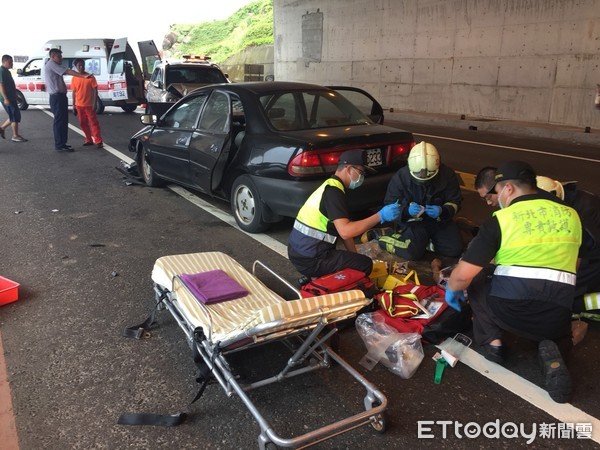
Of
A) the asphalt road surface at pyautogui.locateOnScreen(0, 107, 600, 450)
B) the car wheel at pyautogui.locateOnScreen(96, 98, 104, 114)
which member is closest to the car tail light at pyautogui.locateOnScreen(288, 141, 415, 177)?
the asphalt road surface at pyautogui.locateOnScreen(0, 107, 600, 450)

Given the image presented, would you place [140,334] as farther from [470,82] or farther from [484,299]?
[470,82]

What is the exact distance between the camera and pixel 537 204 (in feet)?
8.64

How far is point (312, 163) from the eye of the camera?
458cm

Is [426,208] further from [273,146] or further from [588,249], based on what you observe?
[273,146]

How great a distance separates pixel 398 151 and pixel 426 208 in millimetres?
962

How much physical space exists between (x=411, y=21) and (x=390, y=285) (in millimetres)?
15196

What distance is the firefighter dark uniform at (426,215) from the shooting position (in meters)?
4.52

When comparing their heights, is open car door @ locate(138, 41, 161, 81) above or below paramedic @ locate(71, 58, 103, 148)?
above

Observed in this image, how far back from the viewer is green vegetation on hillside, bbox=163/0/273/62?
3881cm

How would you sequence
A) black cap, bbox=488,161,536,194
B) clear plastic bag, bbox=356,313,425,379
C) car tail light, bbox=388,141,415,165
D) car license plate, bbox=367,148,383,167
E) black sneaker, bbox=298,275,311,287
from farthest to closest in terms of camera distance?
car tail light, bbox=388,141,415,165 < car license plate, bbox=367,148,383,167 < black sneaker, bbox=298,275,311,287 < clear plastic bag, bbox=356,313,425,379 < black cap, bbox=488,161,536,194

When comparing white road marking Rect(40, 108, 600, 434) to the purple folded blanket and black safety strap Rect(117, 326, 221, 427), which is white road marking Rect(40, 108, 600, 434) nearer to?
the purple folded blanket

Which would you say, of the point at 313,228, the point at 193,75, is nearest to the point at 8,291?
the point at 313,228

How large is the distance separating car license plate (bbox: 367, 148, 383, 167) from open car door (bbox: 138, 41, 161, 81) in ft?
42.9

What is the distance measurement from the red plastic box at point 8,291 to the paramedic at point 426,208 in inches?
125
